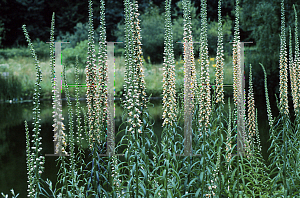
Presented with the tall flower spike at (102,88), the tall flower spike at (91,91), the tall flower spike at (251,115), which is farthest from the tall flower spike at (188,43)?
the tall flower spike at (251,115)

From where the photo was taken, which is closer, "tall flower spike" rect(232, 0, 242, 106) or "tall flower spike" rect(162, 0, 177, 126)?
"tall flower spike" rect(162, 0, 177, 126)

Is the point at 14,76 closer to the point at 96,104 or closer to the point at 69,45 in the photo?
the point at 69,45

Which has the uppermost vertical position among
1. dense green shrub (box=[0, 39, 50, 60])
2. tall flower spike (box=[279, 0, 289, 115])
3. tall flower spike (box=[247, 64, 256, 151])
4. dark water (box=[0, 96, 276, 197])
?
dense green shrub (box=[0, 39, 50, 60])

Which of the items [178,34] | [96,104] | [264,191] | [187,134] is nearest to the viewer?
[96,104]

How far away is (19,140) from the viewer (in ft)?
23.9

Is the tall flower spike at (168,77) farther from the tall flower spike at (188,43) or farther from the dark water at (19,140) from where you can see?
the dark water at (19,140)

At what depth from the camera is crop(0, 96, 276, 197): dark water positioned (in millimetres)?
5849

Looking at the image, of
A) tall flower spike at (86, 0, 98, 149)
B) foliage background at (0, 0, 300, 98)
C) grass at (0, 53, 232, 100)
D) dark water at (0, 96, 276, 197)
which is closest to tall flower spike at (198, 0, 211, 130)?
tall flower spike at (86, 0, 98, 149)

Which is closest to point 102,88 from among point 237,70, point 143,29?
point 237,70

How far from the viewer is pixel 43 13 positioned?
564 inches

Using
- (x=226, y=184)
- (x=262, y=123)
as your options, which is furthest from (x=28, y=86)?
(x=226, y=184)

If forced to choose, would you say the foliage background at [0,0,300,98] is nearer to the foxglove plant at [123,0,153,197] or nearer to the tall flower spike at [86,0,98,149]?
the tall flower spike at [86,0,98,149]

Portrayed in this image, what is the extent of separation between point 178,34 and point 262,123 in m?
6.73

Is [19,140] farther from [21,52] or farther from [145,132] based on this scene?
[21,52]
